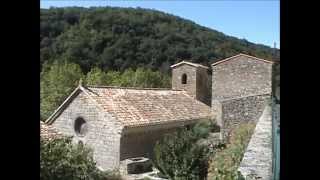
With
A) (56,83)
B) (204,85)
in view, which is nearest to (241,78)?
(204,85)

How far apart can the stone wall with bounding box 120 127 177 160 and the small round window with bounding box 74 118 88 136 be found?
3.91 ft

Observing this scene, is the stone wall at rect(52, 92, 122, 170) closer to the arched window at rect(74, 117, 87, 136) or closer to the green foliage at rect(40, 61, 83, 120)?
the arched window at rect(74, 117, 87, 136)

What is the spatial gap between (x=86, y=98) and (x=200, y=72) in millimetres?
5308

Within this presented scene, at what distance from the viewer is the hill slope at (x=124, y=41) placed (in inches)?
757

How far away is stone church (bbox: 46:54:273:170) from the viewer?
10062 millimetres

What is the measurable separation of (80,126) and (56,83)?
494 cm

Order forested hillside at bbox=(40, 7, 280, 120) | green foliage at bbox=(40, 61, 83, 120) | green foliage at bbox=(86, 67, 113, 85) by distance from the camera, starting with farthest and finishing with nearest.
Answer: forested hillside at bbox=(40, 7, 280, 120) < green foliage at bbox=(86, 67, 113, 85) < green foliage at bbox=(40, 61, 83, 120)

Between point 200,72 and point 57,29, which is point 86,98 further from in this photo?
point 57,29

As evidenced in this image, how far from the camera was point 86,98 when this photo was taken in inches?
415

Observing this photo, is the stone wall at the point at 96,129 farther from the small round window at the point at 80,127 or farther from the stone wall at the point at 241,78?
the stone wall at the point at 241,78

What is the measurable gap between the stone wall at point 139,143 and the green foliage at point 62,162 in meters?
3.18

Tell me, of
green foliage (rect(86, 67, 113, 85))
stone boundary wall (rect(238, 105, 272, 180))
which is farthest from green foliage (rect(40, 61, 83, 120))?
stone boundary wall (rect(238, 105, 272, 180))
